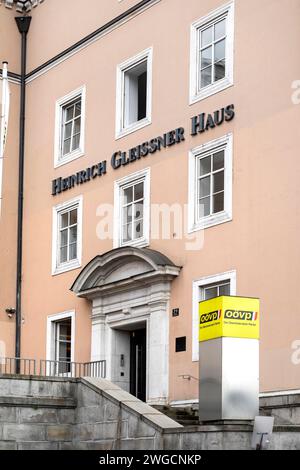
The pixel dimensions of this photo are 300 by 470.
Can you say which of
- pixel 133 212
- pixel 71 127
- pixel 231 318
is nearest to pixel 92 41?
pixel 71 127

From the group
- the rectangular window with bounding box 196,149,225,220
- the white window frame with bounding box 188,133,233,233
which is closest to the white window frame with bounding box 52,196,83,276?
the white window frame with bounding box 188,133,233,233

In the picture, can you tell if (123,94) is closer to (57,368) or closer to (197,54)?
(197,54)

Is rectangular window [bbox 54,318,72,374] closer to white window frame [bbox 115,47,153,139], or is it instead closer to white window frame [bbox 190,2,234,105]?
white window frame [bbox 115,47,153,139]

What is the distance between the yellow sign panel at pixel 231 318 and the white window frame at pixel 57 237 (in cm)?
1133

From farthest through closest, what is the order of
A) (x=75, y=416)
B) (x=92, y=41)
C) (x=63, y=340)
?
(x=92, y=41) → (x=63, y=340) → (x=75, y=416)

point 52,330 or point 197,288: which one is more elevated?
point 197,288

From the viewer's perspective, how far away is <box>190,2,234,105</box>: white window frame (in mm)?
25250

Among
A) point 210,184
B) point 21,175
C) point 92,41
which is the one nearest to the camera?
point 210,184

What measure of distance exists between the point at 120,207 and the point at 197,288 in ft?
13.3

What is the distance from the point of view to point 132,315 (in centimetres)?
2717

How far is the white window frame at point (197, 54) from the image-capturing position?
25250 millimetres

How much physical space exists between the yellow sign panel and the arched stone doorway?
7335mm

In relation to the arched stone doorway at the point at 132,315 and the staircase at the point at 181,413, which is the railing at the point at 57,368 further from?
the staircase at the point at 181,413

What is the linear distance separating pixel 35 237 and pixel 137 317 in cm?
563
